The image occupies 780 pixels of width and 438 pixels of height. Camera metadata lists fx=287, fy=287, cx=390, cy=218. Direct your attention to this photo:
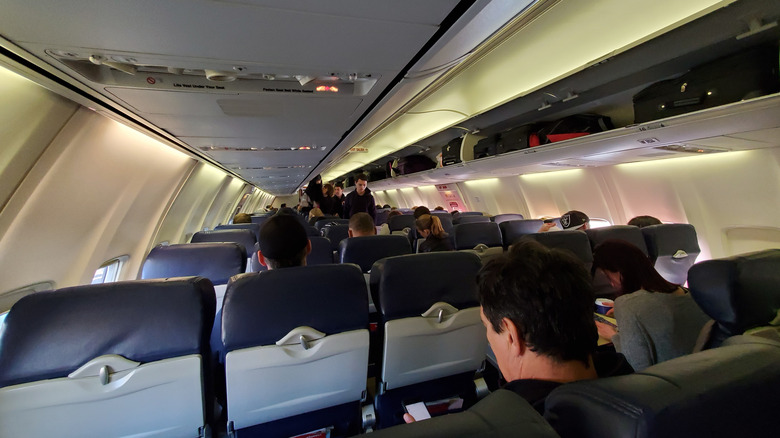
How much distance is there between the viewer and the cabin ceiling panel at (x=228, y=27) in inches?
43.9

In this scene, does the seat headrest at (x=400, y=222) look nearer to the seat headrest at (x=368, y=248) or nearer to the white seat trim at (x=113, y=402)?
the seat headrest at (x=368, y=248)

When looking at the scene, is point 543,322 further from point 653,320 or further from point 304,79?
point 304,79

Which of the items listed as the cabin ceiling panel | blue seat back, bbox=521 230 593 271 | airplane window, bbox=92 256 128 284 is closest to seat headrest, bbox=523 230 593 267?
blue seat back, bbox=521 230 593 271

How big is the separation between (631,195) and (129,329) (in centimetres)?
760

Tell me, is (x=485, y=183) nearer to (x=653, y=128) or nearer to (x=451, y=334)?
A: (x=653, y=128)

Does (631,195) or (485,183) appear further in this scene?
(485,183)

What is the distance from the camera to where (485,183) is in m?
9.73

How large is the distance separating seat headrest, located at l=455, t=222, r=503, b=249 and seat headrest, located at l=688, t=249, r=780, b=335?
349cm

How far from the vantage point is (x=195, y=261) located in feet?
9.29

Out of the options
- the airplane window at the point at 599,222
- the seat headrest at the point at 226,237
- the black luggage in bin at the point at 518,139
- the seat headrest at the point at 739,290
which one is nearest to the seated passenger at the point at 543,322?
the seat headrest at the point at 739,290

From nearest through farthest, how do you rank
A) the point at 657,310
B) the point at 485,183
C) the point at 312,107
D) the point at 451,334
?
1. the point at 657,310
2. the point at 451,334
3. the point at 312,107
4. the point at 485,183

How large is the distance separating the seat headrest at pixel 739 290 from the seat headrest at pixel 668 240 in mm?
2843

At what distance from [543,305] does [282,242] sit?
5.70 ft

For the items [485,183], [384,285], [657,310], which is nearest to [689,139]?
[657,310]
